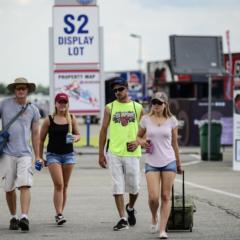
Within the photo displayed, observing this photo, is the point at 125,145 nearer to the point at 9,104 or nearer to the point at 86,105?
the point at 9,104

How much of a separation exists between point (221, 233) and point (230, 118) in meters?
22.1

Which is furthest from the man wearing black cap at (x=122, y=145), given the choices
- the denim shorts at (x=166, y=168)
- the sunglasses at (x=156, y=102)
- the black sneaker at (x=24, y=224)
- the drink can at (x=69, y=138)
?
the black sneaker at (x=24, y=224)

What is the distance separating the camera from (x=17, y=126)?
38.3 ft

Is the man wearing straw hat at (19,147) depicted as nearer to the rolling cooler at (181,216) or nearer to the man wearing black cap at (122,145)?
the man wearing black cap at (122,145)

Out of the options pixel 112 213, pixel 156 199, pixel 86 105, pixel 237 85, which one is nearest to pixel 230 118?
pixel 86 105

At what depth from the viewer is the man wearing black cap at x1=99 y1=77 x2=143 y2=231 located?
11750 millimetres

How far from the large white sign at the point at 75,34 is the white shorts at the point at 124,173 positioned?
17.0 m

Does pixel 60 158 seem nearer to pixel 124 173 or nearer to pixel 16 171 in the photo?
pixel 16 171

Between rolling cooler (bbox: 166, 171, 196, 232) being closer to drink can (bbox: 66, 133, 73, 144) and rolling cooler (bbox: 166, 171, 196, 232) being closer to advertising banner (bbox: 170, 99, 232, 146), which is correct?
drink can (bbox: 66, 133, 73, 144)

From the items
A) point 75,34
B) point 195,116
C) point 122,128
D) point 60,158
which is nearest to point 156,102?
point 122,128

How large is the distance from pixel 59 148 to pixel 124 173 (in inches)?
36.4

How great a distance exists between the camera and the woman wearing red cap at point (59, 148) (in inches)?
476

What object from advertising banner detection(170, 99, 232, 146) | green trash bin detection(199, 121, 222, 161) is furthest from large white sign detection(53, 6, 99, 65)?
advertising banner detection(170, 99, 232, 146)

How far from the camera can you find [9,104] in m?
11.8
